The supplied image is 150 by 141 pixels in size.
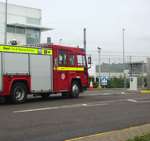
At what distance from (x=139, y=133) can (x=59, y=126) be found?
284cm

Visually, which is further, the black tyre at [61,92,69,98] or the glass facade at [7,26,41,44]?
the glass facade at [7,26,41,44]

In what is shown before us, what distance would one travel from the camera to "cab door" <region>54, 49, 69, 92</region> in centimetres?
2338

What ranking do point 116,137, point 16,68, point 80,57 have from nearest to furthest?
point 116,137, point 16,68, point 80,57

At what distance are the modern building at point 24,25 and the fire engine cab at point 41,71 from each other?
40.8m

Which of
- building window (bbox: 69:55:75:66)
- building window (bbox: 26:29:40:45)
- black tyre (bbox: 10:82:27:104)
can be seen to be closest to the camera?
black tyre (bbox: 10:82:27:104)

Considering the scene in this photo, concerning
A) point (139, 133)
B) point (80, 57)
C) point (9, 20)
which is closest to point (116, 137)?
point (139, 133)

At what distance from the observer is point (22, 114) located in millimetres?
16016

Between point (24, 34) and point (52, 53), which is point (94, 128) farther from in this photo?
point (24, 34)

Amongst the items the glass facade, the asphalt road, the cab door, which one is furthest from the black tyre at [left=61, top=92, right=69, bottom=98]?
the glass facade

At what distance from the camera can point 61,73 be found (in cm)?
2375

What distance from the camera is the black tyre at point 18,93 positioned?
20.4 metres

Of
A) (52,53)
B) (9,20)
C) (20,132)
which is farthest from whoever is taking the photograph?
(9,20)

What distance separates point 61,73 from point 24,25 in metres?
43.9

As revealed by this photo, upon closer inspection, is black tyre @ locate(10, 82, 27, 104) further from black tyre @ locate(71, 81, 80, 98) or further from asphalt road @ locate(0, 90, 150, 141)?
black tyre @ locate(71, 81, 80, 98)
